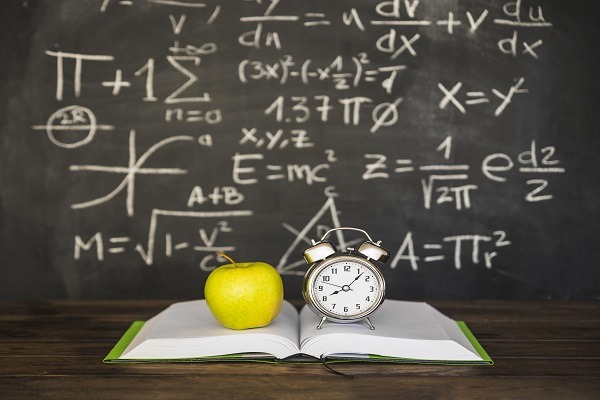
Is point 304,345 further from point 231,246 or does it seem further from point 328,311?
point 231,246

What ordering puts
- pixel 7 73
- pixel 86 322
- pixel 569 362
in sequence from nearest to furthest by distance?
pixel 569 362
pixel 86 322
pixel 7 73

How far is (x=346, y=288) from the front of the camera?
156 centimetres

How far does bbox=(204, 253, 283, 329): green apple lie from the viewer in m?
1.51

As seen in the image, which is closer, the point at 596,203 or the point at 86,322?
the point at 86,322

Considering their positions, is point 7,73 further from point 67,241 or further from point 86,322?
point 86,322

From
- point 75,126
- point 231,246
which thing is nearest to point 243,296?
point 231,246

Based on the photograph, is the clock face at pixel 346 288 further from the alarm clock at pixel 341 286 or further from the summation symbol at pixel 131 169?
the summation symbol at pixel 131 169

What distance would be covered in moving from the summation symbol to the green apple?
0.66 meters

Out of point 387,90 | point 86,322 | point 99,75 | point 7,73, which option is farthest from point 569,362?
point 7,73

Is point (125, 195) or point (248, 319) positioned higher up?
point (125, 195)

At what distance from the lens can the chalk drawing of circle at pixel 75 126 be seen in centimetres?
210

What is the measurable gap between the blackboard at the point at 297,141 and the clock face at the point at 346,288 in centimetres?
57

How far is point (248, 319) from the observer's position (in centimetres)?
152

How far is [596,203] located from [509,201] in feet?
0.80
